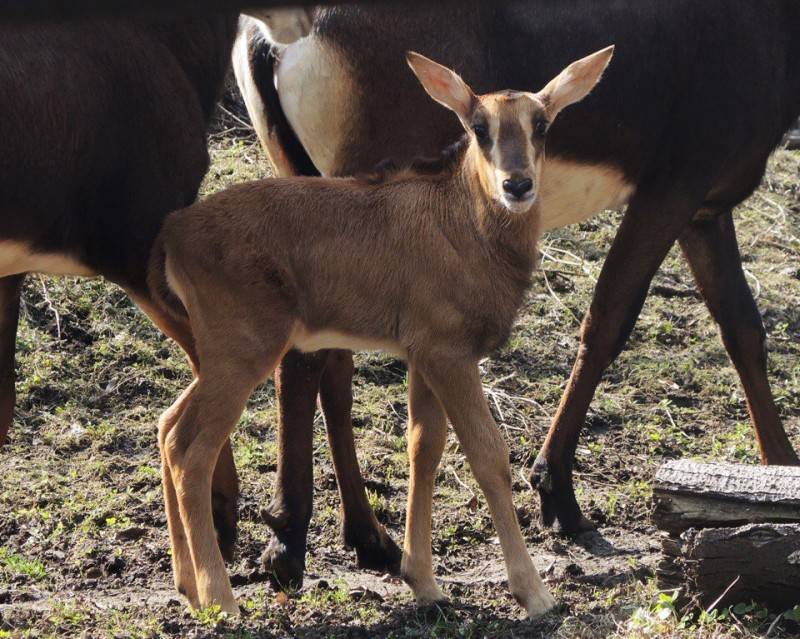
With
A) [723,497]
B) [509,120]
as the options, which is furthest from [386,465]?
[723,497]

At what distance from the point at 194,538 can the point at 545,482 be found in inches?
80.1

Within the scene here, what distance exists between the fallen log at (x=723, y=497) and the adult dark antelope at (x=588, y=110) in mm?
1694

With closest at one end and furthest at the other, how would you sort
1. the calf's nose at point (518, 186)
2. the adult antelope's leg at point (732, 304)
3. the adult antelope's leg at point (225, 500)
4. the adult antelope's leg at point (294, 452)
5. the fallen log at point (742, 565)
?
the fallen log at point (742, 565) < the calf's nose at point (518, 186) < the adult antelope's leg at point (294, 452) < the adult antelope's leg at point (225, 500) < the adult antelope's leg at point (732, 304)

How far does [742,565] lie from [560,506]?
1.89m

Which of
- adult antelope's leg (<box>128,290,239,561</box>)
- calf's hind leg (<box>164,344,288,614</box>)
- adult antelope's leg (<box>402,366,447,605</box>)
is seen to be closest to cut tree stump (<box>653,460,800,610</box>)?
adult antelope's leg (<box>402,366,447,605</box>)

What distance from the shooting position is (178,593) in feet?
15.2

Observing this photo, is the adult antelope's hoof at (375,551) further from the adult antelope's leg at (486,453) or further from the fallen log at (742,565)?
the fallen log at (742,565)

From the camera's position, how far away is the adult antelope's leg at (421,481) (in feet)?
14.9

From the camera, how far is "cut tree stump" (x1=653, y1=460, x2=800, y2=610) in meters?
3.76

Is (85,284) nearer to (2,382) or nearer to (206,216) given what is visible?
(2,382)

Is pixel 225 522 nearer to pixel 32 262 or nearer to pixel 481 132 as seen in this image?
pixel 32 262

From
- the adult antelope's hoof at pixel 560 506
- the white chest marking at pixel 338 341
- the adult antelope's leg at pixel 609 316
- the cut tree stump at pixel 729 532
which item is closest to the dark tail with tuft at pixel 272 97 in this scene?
the white chest marking at pixel 338 341

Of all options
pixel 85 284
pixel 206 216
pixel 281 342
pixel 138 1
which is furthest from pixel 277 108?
pixel 138 1

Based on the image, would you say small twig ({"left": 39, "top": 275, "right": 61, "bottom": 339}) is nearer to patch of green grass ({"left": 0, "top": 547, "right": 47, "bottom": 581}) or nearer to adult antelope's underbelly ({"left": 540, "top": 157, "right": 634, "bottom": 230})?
patch of green grass ({"left": 0, "top": 547, "right": 47, "bottom": 581})
